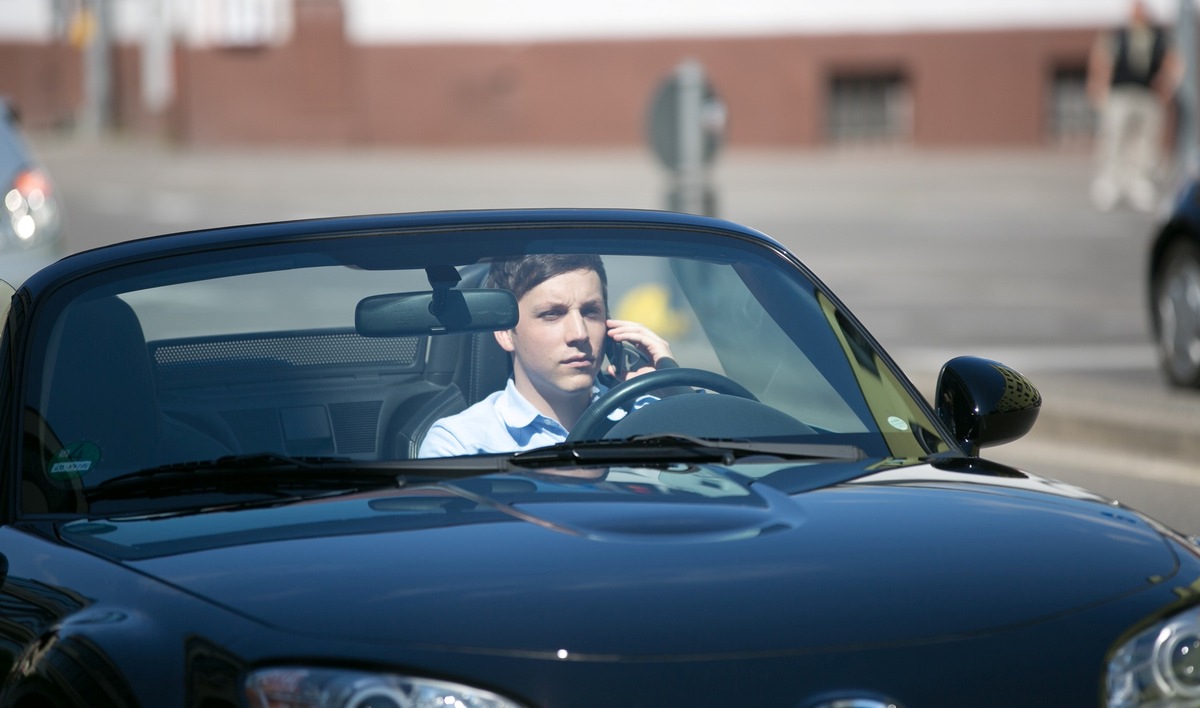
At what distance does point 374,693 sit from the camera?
8.04 feet

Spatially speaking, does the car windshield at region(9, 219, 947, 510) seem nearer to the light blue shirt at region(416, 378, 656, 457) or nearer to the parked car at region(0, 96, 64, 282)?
the light blue shirt at region(416, 378, 656, 457)

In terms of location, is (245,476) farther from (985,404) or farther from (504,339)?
(985,404)

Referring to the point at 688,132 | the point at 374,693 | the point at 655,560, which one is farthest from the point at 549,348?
the point at 688,132

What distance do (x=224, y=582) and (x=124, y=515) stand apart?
21.8 inches

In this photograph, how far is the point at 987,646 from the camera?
8.56ft

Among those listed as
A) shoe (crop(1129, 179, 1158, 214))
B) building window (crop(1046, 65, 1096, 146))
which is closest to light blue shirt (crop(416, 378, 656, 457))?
shoe (crop(1129, 179, 1158, 214))

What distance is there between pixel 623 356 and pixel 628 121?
22.4 metres

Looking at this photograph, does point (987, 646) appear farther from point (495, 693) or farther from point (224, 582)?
point (224, 582)

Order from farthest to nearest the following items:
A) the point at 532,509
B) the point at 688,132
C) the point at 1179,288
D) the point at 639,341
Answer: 1. the point at 688,132
2. the point at 1179,288
3. the point at 639,341
4. the point at 532,509

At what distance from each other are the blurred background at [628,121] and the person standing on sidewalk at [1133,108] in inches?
17.4

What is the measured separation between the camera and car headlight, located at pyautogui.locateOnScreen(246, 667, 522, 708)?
2.45 m

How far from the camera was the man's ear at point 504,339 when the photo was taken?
12.4ft

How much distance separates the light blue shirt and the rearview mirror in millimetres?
130

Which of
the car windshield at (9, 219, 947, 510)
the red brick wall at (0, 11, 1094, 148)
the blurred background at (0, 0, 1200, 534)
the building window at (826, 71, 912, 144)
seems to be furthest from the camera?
the building window at (826, 71, 912, 144)
